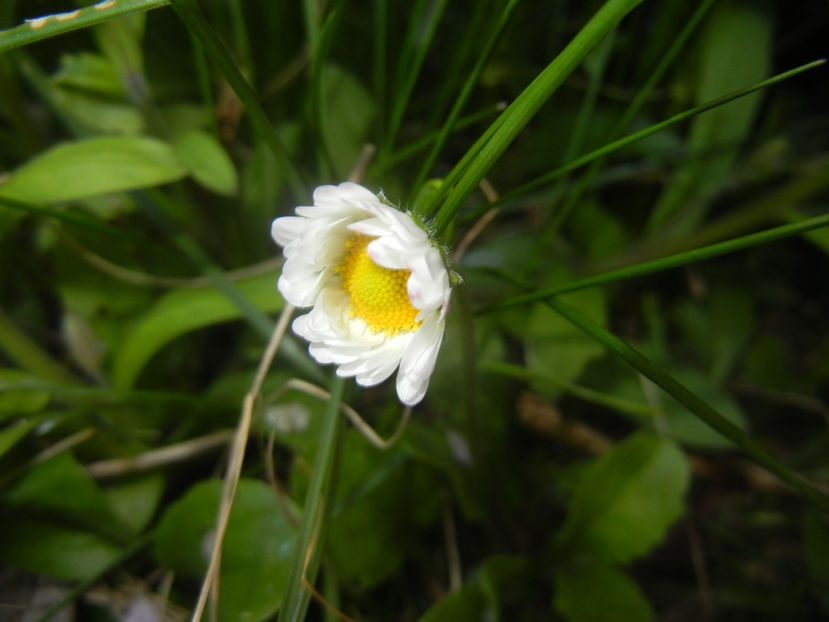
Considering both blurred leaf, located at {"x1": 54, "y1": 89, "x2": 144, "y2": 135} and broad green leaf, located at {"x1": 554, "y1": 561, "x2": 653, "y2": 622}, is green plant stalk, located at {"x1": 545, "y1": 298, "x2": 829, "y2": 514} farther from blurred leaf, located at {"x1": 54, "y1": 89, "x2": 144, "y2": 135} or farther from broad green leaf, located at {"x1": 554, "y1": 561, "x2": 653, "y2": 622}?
blurred leaf, located at {"x1": 54, "y1": 89, "x2": 144, "y2": 135}

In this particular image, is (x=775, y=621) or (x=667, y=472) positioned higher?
(x=667, y=472)

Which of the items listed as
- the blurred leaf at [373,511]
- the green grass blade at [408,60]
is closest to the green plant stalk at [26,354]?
the blurred leaf at [373,511]

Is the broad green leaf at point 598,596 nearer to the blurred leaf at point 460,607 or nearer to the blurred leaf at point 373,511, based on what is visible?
the blurred leaf at point 460,607

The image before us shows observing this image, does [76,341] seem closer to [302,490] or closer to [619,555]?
[302,490]

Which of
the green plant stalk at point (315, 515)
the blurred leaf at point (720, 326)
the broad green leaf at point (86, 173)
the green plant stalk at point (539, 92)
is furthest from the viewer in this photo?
the blurred leaf at point (720, 326)

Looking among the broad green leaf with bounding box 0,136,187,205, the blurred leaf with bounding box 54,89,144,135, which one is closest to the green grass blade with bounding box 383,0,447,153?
the broad green leaf with bounding box 0,136,187,205

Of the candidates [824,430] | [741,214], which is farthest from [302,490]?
[824,430]
